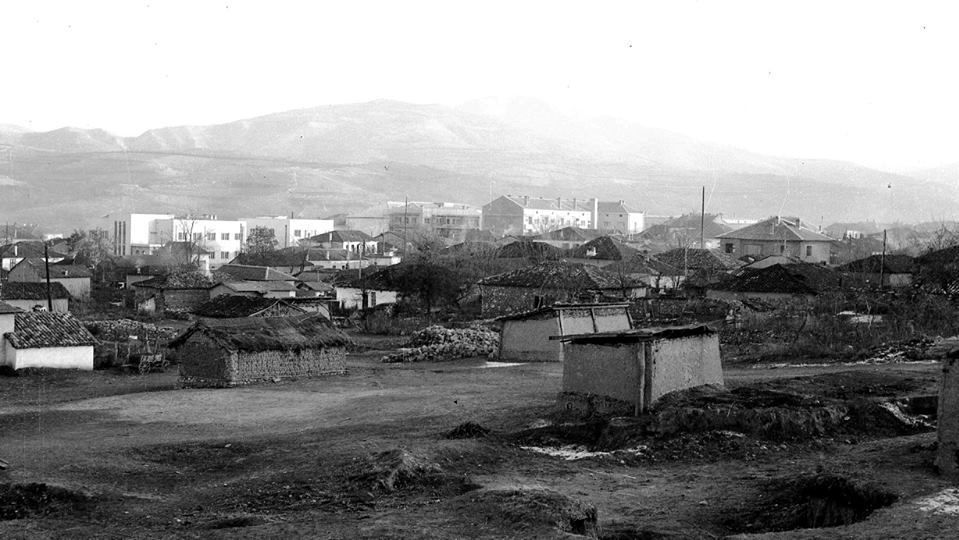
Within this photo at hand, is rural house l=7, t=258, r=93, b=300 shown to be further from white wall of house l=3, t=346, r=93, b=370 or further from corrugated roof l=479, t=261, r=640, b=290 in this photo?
white wall of house l=3, t=346, r=93, b=370

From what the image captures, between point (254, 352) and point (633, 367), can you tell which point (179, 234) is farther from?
point (633, 367)

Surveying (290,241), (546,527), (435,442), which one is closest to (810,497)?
(546,527)

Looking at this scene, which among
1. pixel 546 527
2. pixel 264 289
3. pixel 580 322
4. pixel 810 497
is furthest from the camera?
pixel 264 289

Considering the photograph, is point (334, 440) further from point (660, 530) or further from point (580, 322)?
point (580, 322)

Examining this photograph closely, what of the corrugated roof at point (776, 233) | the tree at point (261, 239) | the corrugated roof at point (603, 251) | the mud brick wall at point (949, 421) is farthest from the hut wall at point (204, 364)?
the tree at point (261, 239)

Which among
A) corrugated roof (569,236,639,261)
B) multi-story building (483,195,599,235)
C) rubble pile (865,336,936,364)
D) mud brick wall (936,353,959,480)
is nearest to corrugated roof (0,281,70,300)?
corrugated roof (569,236,639,261)

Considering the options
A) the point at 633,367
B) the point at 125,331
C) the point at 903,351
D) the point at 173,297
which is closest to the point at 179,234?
the point at 173,297

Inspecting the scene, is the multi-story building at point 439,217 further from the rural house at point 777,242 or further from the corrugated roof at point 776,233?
the rural house at point 777,242

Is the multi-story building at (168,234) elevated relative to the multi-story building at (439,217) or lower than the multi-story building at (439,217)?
lower
